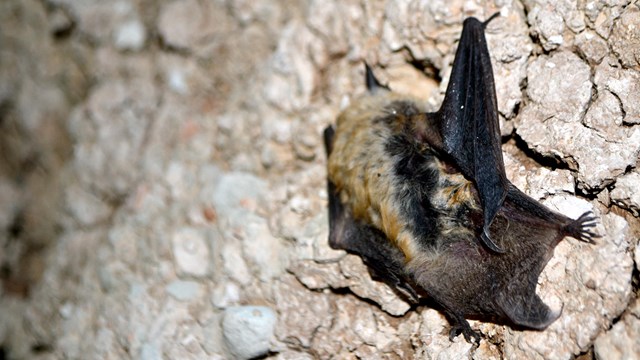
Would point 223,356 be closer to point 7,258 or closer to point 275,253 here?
point 275,253

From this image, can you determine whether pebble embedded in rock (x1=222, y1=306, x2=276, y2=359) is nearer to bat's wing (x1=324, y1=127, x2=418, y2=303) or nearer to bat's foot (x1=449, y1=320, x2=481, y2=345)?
bat's wing (x1=324, y1=127, x2=418, y2=303)

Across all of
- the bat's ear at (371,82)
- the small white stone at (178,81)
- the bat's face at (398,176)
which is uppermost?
the bat's ear at (371,82)

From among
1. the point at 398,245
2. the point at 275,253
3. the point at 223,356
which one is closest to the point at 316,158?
the point at 275,253

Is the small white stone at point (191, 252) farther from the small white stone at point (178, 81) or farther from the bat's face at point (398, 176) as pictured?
the small white stone at point (178, 81)

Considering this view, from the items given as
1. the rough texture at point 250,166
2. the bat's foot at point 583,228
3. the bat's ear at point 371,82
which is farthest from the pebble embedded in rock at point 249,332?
the bat's foot at point 583,228

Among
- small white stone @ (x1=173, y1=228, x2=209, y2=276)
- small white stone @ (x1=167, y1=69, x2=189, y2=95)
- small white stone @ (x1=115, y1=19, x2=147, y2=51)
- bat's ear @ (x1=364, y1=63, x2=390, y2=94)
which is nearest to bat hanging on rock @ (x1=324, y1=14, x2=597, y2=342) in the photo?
bat's ear @ (x1=364, y1=63, x2=390, y2=94)

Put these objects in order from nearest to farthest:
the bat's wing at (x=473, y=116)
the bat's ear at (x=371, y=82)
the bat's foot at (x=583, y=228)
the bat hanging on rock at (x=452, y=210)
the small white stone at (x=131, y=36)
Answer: the bat's foot at (x=583, y=228) → the bat hanging on rock at (x=452, y=210) → the bat's wing at (x=473, y=116) → the bat's ear at (x=371, y=82) → the small white stone at (x=131, y=36)
